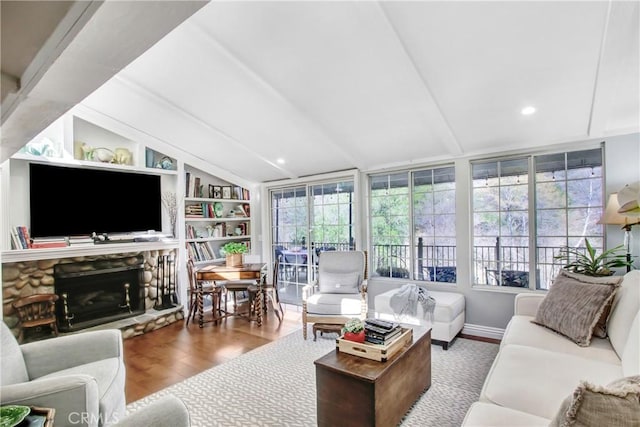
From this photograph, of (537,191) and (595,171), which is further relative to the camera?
(537,191)

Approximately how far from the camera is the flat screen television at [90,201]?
134 inches

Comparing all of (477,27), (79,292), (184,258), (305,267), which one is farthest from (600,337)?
(79,292)

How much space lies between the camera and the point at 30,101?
3.57 ft

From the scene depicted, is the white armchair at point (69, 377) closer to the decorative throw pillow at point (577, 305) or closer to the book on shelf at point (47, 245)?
the book on shelf at point (47, 245)

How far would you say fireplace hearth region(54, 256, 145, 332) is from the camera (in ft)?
11.5

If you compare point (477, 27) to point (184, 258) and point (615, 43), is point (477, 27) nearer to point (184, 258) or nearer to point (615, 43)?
point (615, 43)

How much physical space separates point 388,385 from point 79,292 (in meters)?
3.63

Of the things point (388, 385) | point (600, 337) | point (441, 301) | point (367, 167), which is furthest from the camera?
point (367, 167)

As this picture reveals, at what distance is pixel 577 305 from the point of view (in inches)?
88.0

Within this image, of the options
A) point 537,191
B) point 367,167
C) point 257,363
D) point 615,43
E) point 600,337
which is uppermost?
Answer: point 615,43

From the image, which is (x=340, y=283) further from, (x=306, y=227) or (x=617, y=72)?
(x=617, y=72)

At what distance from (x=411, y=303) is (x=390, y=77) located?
2.27m

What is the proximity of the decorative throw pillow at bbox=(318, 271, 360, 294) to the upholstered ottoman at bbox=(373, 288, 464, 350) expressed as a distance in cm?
36

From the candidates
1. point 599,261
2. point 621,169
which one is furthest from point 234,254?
point 621,169
